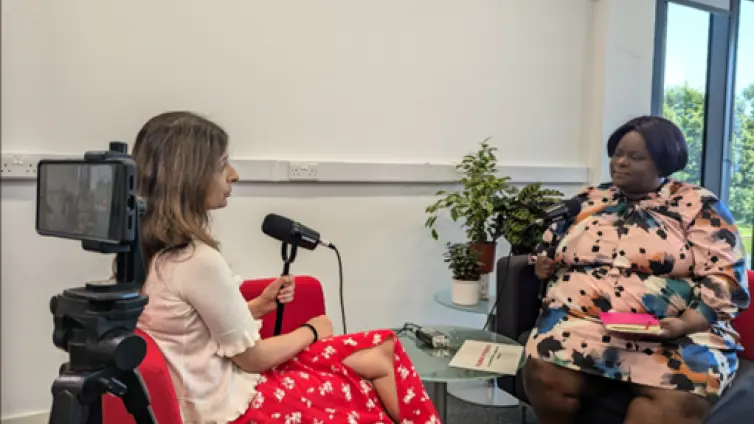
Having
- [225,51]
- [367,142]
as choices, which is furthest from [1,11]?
[367,142]

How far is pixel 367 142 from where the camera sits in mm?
2797

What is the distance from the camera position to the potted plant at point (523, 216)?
2549mm

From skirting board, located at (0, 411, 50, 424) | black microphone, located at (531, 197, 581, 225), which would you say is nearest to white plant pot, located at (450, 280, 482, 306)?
black microphone, located at (531, 197, 581, 225)

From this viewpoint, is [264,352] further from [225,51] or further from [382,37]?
[382,37]

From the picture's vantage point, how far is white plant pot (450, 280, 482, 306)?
257 centimetres

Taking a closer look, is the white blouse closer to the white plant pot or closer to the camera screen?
the camera screen

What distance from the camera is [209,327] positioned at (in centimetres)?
137

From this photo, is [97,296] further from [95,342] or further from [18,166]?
[18,166]

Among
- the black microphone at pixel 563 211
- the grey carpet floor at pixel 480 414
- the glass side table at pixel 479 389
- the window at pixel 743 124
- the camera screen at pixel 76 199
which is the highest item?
the window at pixel 743 124

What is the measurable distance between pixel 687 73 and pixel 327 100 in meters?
2.54

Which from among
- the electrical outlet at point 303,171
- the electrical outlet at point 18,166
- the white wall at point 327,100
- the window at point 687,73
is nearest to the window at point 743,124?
the window at point 687,73

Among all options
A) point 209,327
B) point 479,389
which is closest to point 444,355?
point 209,327

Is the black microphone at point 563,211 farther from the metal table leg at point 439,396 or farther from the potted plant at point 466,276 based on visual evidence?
the metal table leg at point 439,396

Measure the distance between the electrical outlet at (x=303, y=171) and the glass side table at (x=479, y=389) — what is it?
0.78 metres
